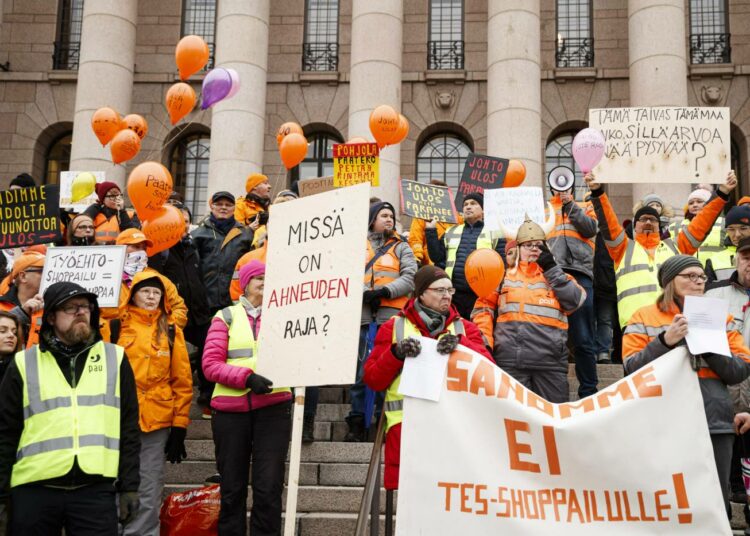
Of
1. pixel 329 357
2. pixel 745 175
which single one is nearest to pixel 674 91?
pixel 745 175

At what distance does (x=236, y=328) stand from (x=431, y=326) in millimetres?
1596

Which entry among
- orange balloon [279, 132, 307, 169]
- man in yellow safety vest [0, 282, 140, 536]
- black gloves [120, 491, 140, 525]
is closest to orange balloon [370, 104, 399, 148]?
orange balloon [279, 132, 307, 169]

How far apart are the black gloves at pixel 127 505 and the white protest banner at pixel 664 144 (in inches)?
280

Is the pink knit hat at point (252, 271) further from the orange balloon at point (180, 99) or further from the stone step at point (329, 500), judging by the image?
the orange balloon at point (180, 99)

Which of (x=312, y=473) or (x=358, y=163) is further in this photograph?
(x=358, y=163)

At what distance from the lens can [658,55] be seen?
726 inches

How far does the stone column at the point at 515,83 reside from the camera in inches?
703

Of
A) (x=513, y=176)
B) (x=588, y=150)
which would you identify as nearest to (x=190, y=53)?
(x=513, y=176)

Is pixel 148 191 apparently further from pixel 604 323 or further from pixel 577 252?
pixel 604 323

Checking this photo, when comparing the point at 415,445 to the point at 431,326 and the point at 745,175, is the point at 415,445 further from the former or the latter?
the point at 745,175

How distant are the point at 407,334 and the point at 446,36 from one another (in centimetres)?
1859

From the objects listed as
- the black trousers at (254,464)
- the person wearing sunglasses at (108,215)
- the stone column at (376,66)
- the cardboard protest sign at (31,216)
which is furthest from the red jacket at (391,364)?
the stone column at (376,66)

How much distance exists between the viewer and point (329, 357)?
4.99 meters

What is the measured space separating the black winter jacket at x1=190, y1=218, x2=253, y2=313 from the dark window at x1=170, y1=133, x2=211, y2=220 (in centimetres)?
1309
